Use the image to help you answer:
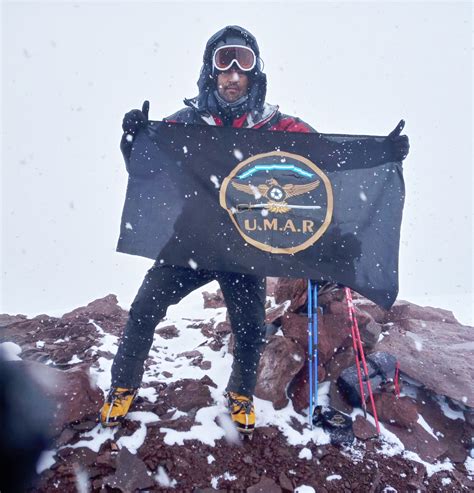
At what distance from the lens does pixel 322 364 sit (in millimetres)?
4500

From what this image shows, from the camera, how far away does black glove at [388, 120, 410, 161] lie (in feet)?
11.9

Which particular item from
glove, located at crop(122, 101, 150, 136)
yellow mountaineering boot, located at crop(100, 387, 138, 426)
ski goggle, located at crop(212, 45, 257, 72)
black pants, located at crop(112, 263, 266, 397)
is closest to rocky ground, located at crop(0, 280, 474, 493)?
yellow mountaineering boot, located at crop(100, 387, 138, 426)

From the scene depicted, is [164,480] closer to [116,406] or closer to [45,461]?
[116,406]

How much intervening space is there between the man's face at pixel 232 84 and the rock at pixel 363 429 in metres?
3.94

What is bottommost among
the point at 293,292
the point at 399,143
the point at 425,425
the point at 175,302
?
the point at 425,425

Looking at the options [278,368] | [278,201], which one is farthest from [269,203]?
[278,368]

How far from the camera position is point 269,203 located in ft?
11.9

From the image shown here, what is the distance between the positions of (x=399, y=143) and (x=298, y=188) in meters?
1.21

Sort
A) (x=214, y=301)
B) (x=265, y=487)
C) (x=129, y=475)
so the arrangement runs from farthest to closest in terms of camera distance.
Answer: (x=214, y=301)
(x=265, y=487)
(x=129, y=475)

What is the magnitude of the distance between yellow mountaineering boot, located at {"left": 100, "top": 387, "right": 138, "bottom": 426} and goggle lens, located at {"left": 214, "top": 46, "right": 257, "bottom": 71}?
3.60m

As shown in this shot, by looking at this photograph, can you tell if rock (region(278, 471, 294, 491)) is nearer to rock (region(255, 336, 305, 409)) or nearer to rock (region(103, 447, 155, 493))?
rock (region(255, 336, 305, 409))

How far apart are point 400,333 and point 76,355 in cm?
506

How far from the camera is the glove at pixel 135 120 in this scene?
11.4 feet

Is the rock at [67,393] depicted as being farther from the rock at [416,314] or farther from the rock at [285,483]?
the rock at [416,314]
